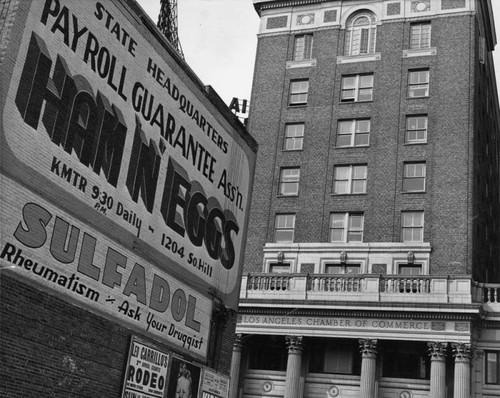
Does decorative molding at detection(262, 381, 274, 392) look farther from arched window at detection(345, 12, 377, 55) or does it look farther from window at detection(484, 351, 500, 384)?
arched window at detection(345, 12, 377, 55)

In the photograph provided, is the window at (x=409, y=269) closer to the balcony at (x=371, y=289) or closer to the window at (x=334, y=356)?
the balcony at (x=371, y=289)

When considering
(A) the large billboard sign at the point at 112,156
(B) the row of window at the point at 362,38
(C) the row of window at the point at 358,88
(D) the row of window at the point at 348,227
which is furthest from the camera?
(B) the row of window at the point at 362,38

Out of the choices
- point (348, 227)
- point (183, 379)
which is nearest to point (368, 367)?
point (348, 227)

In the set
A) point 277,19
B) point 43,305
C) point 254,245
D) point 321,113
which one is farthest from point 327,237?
point 43,305

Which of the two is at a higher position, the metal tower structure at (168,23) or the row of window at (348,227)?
the metal tower structure at (168,23)

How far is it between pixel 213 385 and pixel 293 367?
60.4ft

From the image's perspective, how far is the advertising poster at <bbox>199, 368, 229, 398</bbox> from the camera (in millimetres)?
22484

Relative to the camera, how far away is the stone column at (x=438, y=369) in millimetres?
37562

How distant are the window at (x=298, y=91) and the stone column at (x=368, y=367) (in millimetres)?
17773

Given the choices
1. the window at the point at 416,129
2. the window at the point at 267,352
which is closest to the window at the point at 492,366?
the window at the point at 267,352

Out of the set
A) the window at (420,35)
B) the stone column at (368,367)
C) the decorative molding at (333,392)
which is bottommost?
the decorative molding at (333,392)

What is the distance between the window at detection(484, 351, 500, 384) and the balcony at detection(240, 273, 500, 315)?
2.28 m

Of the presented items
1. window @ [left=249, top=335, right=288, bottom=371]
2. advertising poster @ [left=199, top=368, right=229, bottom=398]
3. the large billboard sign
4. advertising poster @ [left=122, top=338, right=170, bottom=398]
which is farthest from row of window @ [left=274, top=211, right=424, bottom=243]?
advertising poster @ [left=122, top=338, right=170, bottom=398]

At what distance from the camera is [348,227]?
45.2 m
